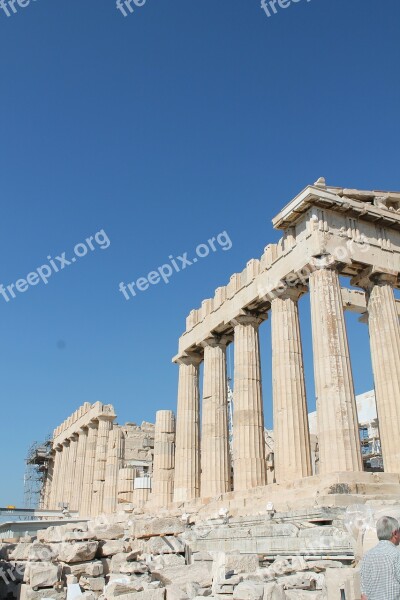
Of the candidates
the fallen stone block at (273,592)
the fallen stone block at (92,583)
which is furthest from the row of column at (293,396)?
the fallen stone block at (273,592)

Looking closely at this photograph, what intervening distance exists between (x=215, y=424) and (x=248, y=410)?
9.76 feet

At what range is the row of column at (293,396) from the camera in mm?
18312

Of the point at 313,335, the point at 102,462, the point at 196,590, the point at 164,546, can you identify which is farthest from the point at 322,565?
the point at 102,462

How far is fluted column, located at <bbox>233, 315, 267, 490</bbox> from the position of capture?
23203 millimetres

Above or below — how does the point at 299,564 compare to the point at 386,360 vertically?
below

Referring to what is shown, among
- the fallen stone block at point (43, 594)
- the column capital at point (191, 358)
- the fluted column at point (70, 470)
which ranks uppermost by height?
the column capital at point (191, 358)

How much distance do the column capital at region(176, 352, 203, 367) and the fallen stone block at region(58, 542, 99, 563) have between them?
17.6m

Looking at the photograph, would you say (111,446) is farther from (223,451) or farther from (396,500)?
(396,500)

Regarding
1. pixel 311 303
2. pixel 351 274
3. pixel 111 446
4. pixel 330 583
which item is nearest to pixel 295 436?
pixel 311 303

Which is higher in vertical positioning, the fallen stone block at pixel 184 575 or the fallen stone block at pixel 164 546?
the fallen stone block at pixel 164 546

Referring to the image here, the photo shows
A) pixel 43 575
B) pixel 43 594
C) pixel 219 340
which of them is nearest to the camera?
pixel 43 594

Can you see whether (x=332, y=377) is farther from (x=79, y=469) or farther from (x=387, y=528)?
(x=79, y=469)

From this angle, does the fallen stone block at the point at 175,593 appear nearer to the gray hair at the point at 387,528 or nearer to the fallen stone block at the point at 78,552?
the fallen stone block at the point at 78,552

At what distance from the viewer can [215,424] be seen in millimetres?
26328
